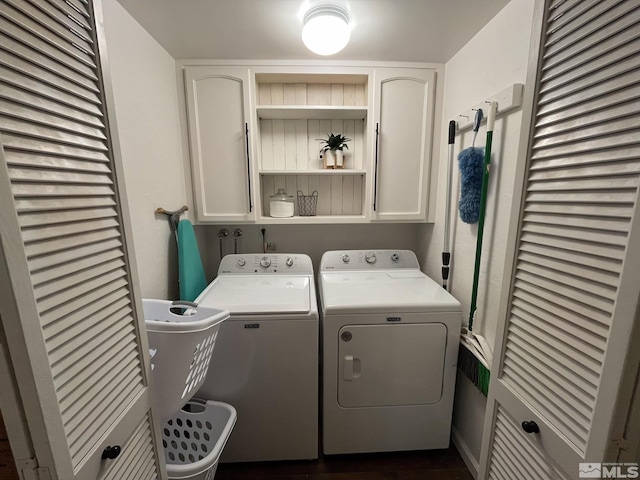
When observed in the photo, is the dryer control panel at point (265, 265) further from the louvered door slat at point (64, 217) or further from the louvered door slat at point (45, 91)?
the louvered door slat at point (45, 91)

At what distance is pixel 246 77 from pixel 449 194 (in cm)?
151

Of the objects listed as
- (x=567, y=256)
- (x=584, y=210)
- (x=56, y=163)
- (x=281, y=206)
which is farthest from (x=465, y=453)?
(x=56, y=163)

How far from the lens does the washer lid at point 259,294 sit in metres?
1.40

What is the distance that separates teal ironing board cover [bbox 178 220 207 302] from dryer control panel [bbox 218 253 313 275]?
0.21m

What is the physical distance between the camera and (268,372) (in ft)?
4.66

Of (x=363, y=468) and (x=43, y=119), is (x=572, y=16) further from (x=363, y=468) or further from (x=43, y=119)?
(x=363, y=468)

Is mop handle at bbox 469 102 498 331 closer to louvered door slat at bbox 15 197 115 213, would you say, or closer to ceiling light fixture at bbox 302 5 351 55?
ceiling light fixture at bbox 302 5 351 55

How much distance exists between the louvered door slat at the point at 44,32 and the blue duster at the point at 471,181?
5.12ft

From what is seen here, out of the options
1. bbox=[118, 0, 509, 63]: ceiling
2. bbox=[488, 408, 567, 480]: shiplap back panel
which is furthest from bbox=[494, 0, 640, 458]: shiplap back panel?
bbox=[118, 0, 509, 63]: ceiling

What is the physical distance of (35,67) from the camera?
1.72 ft

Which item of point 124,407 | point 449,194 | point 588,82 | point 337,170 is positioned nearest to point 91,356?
point 124,407

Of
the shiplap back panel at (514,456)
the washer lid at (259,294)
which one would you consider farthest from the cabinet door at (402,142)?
the shiplap back panel at (514,456)

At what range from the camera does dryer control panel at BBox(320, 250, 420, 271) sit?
6.51 ft

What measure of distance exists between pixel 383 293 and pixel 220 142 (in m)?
1.46
